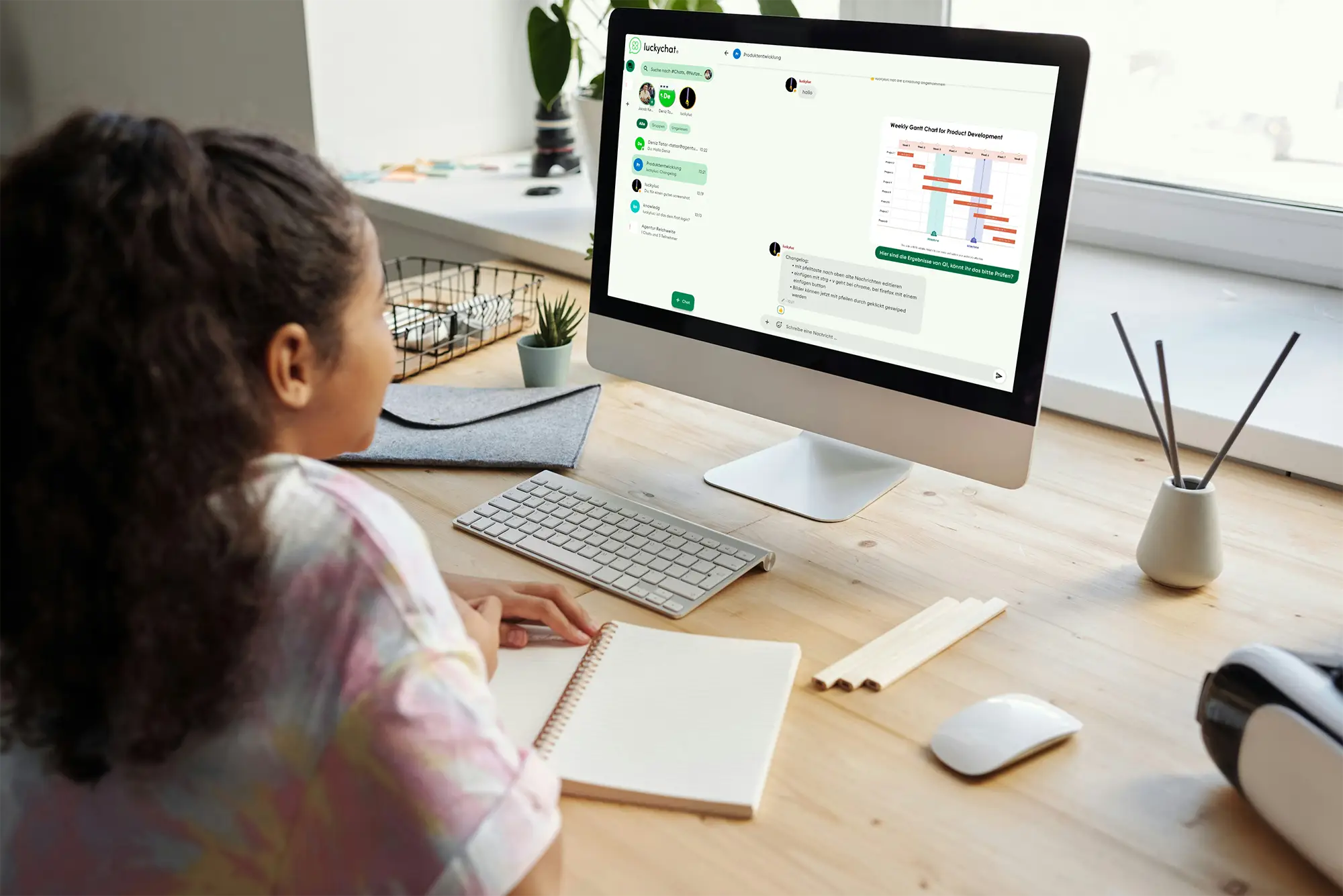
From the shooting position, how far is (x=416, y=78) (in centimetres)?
252

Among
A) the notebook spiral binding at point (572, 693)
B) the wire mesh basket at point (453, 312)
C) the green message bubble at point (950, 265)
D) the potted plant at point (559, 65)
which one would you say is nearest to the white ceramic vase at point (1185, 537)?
the green message bubble at point (950, 265)

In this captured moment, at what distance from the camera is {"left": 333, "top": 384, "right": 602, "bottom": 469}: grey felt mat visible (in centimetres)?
130

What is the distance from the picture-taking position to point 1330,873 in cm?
72

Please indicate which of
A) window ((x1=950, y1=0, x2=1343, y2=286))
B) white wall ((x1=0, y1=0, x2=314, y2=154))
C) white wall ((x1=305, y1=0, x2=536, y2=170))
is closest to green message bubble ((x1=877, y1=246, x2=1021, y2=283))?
window ((x1=950, y1=0, x2=1343, y2=286))

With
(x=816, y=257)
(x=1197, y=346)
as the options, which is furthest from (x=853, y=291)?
(x=1197, y=346)

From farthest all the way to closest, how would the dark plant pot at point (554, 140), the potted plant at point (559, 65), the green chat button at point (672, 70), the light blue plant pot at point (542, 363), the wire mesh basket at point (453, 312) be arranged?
1. the dark plant pot at point (554, 140)
2. the potted plant at point (559, 65)
3. the wire mesh basket at point (453, 312)
4. the light blue plant pot at point (542, 363)
5. the green chat button at point (672, 70)

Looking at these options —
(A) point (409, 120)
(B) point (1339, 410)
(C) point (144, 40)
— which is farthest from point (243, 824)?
(C) point (144, 40)

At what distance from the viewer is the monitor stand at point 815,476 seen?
1.23m

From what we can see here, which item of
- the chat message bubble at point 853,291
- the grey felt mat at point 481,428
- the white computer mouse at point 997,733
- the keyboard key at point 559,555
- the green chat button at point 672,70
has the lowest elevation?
the keyboard key at point 559,555

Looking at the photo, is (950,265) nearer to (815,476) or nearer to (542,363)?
(815,476)

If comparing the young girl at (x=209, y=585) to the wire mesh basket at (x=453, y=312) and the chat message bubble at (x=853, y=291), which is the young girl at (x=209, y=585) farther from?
the wire mesh basket at (x=453, y=312)

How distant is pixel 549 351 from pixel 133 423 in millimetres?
900

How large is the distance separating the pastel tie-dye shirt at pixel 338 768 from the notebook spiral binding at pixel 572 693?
0.19m

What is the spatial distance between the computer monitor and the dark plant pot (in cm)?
117
